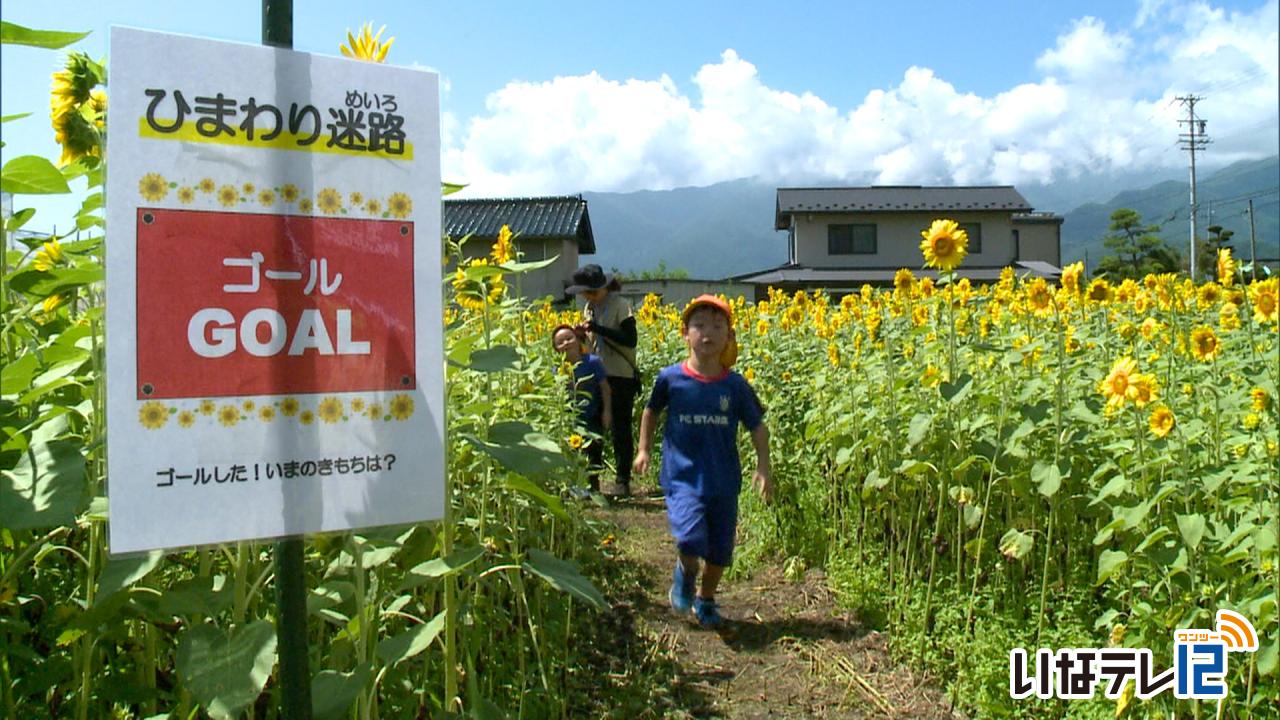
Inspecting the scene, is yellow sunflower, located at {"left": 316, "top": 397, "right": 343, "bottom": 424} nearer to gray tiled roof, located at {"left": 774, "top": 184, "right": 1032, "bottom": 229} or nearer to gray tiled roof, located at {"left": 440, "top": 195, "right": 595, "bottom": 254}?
gray tiled roof, located at {"left": 440, "top": 195, "right": 595, "bottom": 254}

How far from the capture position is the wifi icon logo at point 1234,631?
199cm

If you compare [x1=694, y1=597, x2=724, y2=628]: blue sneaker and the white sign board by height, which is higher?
the white sign board

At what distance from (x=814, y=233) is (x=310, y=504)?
91.4ft

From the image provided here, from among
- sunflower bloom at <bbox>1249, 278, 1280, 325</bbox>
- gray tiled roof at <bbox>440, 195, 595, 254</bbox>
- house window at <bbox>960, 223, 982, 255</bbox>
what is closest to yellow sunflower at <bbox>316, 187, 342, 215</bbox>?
sunflower bloom at <bbox>1249, 278, 1280, 325</bbox>

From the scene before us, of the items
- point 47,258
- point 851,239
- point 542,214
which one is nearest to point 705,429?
point 47,258

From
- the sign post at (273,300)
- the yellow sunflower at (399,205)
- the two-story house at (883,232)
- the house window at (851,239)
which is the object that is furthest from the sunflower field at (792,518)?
the house window at (851,239)

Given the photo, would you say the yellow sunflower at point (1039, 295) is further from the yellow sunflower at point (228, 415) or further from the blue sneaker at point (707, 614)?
the yellow sunflower at point (228, 415)

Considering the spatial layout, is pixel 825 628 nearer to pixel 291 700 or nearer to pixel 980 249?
pixel 291 700

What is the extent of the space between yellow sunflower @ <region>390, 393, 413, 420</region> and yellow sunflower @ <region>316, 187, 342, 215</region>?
25cm

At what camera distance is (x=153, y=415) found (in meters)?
1.09

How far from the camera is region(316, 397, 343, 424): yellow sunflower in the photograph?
1174 millimetres

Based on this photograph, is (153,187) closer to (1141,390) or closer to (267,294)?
(267,294)

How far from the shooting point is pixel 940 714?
9.16ft

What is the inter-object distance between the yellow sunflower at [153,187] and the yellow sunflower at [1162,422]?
2.15 meters
